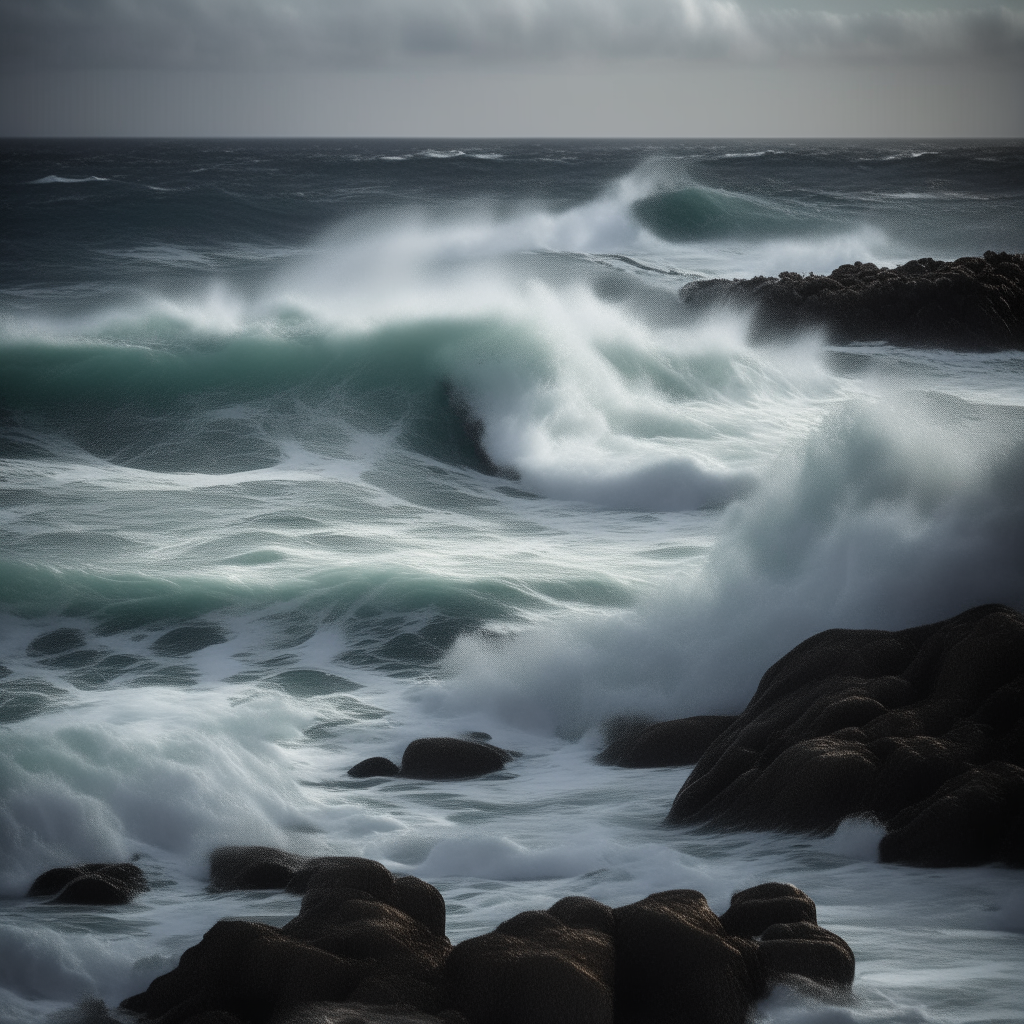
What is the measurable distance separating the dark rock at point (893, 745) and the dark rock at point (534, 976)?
1470 mm

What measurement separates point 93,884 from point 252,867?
0.54 meters

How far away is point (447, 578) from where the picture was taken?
8.68 meters

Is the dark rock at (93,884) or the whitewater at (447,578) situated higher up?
the whitewater at (447,578)

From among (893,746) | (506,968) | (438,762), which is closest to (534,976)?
(506,968)

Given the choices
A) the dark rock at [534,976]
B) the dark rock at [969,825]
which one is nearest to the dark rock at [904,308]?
the dark rock at [969,825]

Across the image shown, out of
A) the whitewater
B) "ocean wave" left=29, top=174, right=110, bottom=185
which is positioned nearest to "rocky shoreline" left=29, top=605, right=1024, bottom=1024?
the whitewater

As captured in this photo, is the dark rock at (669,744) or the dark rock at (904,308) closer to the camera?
the dark rock at (669,744)

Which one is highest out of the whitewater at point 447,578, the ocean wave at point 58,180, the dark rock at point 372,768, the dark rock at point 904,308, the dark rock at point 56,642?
the ocean wave at point 58,180

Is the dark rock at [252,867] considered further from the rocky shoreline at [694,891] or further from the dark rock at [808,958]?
the dark rock at [808,958]

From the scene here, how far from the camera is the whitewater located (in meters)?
4.30

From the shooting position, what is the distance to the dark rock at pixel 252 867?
177 inches

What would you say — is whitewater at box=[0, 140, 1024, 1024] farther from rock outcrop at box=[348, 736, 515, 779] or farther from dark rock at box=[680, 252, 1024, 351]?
dark rock at box=[680, 252, 1024, 351]

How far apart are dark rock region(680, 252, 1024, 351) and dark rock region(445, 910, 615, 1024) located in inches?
668

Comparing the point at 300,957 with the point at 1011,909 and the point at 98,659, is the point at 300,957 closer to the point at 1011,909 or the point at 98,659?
the point at 1011,909
